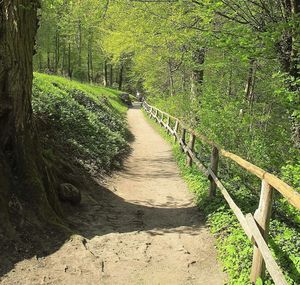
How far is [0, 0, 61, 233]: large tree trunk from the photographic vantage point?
5879mm

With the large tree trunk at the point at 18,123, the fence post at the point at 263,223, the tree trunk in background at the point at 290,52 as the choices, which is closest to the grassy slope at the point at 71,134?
the large tree trunk at the point at 18,123

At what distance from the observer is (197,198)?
858 centimetres

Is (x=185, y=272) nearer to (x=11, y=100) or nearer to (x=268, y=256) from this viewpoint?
(x=268, y=256)

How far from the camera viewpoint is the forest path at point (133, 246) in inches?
198

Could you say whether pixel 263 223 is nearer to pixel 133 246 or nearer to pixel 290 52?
pixel 133 246

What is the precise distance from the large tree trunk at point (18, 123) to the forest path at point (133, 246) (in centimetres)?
88

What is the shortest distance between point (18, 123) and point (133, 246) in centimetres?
278

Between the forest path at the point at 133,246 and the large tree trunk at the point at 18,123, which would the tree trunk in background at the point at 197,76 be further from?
the large tree trunk at the point at 18,123

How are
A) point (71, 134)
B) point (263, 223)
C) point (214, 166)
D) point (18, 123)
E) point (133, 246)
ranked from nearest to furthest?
point (263, 223)
point (133, 246)
point (18, 123)
point (214, 166)
point (71, 134)

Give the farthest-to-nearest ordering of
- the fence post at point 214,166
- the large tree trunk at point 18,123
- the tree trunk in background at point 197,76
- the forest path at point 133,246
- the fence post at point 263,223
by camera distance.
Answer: the tree trunk in background at point 197,76, the fence post at point 214,166, the large tree trunk at point 18,123, the forest path at point 133,246, the fence post at point 263,223

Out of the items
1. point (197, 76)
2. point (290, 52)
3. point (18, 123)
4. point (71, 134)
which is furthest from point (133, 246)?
point (197, 76)

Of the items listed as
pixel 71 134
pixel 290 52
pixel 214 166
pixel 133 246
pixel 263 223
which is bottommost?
pixel 133 246

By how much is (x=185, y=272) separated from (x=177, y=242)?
995 mm

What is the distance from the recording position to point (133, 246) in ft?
19.8
